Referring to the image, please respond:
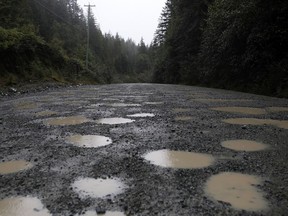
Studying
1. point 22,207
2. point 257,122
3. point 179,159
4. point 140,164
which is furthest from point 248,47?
point 22,207

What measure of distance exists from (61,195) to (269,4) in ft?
36.1

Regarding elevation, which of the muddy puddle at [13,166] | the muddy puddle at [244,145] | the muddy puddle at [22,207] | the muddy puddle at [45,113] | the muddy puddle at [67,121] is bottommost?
the muddy puddle at [45,113]

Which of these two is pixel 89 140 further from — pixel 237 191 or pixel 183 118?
pixel 237 191

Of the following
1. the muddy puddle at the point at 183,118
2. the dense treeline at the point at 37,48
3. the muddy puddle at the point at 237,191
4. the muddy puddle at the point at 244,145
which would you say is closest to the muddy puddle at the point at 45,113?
the muddy puddle at the point at 183,118

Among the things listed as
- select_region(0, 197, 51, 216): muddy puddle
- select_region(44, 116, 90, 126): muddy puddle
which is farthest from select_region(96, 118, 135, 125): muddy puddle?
select_region(0, 197, 51, 216): muddy puddle

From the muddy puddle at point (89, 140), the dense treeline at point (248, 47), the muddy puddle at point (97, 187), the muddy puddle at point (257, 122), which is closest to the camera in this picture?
the muddy puddle at point (97, 187)

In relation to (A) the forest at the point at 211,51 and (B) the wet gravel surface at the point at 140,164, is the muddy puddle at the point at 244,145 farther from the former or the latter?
→ (A) the forest at the point at 211,51

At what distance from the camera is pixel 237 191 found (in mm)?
2232

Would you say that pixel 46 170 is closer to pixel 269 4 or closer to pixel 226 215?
pixel 226 215

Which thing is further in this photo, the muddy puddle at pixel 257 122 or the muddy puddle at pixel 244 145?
the muddy puddle at pixel 257 122

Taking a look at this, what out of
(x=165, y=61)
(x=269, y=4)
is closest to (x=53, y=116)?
(x=269, y=4)

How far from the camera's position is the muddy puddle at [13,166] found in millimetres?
2781

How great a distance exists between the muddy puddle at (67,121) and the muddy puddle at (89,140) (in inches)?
41.2

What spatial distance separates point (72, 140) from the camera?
386cm
